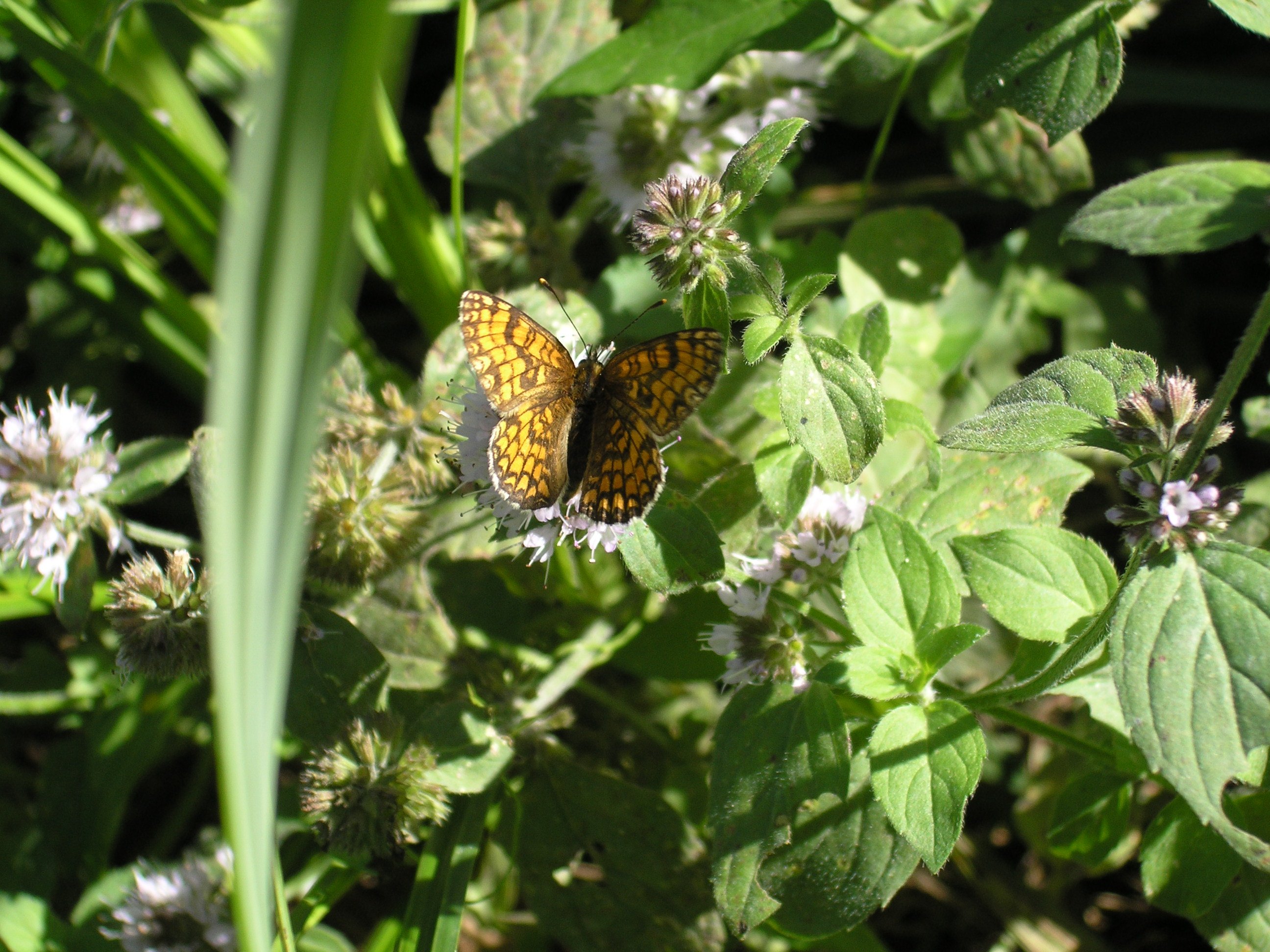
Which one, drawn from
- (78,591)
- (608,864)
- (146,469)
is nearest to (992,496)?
(608,864)

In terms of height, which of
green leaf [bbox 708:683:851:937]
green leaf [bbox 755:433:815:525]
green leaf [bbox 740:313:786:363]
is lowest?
green leaf [bbox 708:683:851:937]

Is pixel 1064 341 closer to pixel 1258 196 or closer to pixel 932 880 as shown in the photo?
pixel 1258 196

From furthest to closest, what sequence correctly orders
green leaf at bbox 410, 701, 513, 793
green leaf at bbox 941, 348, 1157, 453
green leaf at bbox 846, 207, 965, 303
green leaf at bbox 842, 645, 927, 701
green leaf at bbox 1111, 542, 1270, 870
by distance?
green leaf at bbox 846, 207, 965, 303, green leaf at bbox 410, 701, 513, 793, green leaf at bbox 842, 645, 927, 701, green leaf at bbox 941, 348, 1157, 453, green leaf at bbox 1111, 542, 1270, 870

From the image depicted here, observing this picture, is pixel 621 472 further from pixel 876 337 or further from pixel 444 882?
pixel 444 882

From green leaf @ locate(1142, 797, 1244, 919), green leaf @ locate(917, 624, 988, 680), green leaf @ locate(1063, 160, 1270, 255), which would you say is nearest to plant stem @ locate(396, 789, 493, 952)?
green leaf @ locate(917, 624, 988, 680)

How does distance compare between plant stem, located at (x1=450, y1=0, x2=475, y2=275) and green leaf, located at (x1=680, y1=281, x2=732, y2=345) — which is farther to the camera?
plant stem, located at (x1=450, y1=0, x2=475, y2=275)

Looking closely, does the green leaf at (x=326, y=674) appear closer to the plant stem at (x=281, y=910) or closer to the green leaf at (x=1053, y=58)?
the plant stem at (x=281, y=910)

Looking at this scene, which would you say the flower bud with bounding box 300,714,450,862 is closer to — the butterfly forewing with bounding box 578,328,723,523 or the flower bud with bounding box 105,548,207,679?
the flower bud with bounding box 105,548,207,679
